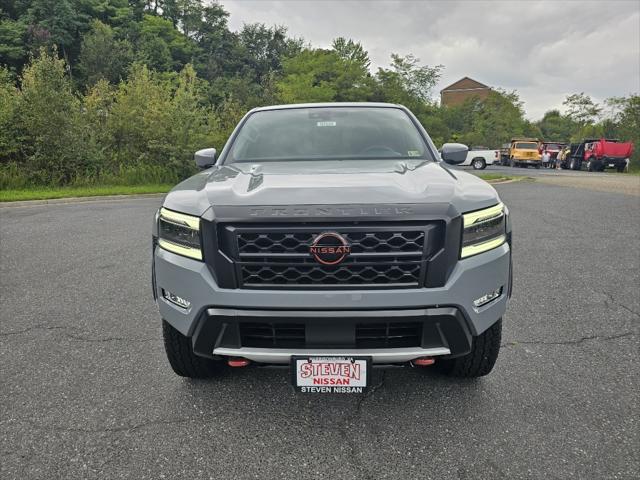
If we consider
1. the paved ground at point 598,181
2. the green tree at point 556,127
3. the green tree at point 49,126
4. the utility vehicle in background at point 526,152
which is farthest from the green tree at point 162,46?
the green tree at point 556,127

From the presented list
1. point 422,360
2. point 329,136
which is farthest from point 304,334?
point 329,136

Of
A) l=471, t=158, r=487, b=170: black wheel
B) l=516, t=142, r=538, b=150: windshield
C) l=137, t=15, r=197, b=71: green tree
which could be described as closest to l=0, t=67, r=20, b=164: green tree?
l=471, t=158, r=487, b=170: black wheel

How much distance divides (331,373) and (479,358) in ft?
3.03

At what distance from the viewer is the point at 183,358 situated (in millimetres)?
2438

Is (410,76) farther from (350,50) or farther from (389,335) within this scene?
(389,335)

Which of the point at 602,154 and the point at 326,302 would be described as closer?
the point at 326,302

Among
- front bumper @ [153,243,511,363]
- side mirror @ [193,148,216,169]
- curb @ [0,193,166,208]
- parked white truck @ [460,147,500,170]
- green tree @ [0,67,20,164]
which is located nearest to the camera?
front bumper @ [153,243,511,363]

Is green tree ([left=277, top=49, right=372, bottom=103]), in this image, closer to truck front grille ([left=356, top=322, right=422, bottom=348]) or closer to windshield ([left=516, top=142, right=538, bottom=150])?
windshield ([left=516, top=142, right=538, bottom=150])

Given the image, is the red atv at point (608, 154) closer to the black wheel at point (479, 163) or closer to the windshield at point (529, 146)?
the windshield at point (529, 146)

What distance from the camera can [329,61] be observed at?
31.3 metres

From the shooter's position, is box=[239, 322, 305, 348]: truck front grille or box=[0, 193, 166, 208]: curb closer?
box=[239, 322, 305, 348]: truck front grille

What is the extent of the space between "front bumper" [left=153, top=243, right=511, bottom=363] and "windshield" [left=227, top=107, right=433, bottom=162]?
1.32 meters

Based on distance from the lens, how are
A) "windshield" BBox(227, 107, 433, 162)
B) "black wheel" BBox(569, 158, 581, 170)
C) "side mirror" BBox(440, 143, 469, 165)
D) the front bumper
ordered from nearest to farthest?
the front bumper < "windshield" BBox(227, 107, 433, 162) < "side mirror" BBox(440, 143, 469, 165) < "black wheel" BBox(569, 158, 581, 170)

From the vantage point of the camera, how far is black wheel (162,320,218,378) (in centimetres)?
237
